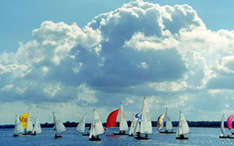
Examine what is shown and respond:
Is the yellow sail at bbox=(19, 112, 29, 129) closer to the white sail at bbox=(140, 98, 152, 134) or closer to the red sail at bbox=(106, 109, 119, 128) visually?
the red sail at bbox=(106, 109, 119, 128)

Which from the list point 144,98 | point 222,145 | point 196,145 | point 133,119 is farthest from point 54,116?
point 222,145

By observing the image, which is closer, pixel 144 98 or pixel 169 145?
pixel 144 98

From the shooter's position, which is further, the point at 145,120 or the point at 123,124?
the point at 123,124

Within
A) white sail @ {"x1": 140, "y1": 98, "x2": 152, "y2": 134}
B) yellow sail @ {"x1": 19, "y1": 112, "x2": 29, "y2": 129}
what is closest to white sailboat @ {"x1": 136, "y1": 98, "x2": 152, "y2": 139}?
white sail @ {"x1": 140, "y1": 98, "x2": 152, "y2": 134}

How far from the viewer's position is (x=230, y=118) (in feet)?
381

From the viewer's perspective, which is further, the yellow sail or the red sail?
the yellow sail

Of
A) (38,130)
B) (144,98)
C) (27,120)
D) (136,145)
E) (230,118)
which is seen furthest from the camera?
(38,130)

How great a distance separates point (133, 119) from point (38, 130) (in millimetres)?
49077

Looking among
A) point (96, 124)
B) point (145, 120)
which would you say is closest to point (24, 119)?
point (96, 124)

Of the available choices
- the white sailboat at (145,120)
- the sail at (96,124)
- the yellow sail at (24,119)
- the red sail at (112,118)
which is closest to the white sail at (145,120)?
the white sailboat at (145,120)

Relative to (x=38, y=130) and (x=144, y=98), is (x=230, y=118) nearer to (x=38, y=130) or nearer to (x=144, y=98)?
(x=144, y=98)

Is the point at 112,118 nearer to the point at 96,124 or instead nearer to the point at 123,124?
the point at 123,124

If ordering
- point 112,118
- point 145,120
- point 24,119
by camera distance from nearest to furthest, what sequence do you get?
point 145,120, point 112,118, point 24,119

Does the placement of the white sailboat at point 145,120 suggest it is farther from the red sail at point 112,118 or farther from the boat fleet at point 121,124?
the red sail at point 112,118
